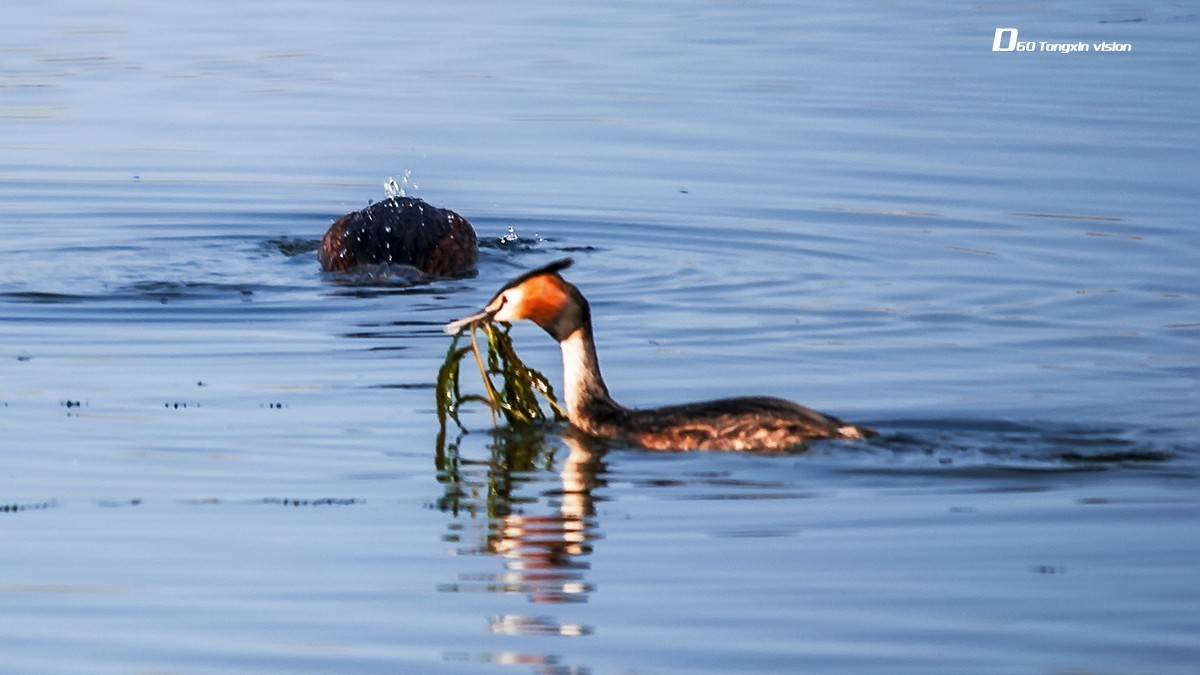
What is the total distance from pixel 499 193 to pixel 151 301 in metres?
5.33

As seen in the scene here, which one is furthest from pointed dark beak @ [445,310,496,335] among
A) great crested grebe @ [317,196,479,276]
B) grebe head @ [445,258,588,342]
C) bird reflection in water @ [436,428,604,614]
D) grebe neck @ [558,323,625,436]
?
great crested grebe @ [317,196,479,276]

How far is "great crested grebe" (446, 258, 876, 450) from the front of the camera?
32.6 ft

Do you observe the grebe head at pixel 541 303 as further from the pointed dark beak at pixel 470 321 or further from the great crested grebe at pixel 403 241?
the great crested grebe at pixel 403 241

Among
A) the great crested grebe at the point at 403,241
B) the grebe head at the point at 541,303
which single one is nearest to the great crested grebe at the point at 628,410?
the grebe head at the point at 541,303

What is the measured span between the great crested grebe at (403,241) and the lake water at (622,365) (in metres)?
0.24

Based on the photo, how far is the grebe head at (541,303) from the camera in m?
10.3

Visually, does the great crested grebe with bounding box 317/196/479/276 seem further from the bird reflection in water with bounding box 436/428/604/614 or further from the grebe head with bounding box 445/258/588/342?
the grebe head with bounding box 445/258/588/342

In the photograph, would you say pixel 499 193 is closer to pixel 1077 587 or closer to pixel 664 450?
pixel 664 450

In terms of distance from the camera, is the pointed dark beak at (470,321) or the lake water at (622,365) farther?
the pointed dark beak at (470,321)

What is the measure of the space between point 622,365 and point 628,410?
72.0 inches

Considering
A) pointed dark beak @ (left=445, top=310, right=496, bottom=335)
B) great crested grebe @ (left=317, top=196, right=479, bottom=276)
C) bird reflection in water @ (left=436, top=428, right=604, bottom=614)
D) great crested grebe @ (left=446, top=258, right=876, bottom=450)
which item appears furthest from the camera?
great crested grebe @ (left=317, top=196, right=479, bottom=276)

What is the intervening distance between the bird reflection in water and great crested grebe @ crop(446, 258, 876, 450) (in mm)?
173

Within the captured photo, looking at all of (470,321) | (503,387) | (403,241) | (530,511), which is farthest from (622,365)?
(403,241)

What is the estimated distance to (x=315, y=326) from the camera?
1338 cm
